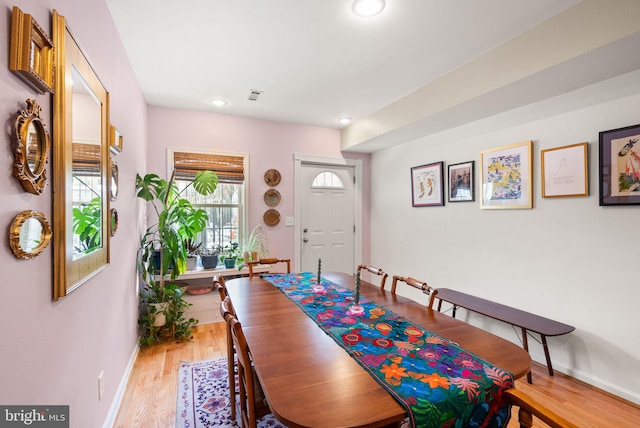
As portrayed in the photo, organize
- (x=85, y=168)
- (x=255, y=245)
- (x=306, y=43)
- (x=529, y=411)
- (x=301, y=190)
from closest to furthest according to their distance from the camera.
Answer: (x=529, y=411) → (x=85, y=168) → (x=306, y=43) → (x=255, y=245) → (x=301, y=190)

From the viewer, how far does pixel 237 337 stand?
3.66ft

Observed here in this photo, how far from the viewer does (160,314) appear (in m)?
2.97

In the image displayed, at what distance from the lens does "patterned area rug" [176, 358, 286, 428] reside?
1.87 meters

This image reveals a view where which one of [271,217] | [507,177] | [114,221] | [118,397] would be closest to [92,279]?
[114,221]

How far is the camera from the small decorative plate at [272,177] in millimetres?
4016

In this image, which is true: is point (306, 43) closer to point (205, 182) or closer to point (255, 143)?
point (205, 182)

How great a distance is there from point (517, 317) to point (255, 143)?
3.38 metres

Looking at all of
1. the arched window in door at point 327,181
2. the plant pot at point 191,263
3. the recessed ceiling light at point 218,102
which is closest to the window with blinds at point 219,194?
the plant pot at point 191,263

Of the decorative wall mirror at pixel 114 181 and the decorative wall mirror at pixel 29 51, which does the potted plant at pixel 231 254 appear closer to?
the decorative wall mirror at pixel 114 181

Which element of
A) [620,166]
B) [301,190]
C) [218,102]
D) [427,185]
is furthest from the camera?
[301,190]

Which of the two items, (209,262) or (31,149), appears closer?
(31,149)

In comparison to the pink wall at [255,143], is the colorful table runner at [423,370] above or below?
below

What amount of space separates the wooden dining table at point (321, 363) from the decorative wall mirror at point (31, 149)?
0.92 meters

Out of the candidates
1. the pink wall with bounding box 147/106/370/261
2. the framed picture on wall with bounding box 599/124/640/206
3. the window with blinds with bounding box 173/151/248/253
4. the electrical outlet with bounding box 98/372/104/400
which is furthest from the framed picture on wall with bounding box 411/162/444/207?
the electrical outlet with bounding box 98/372/104/400
